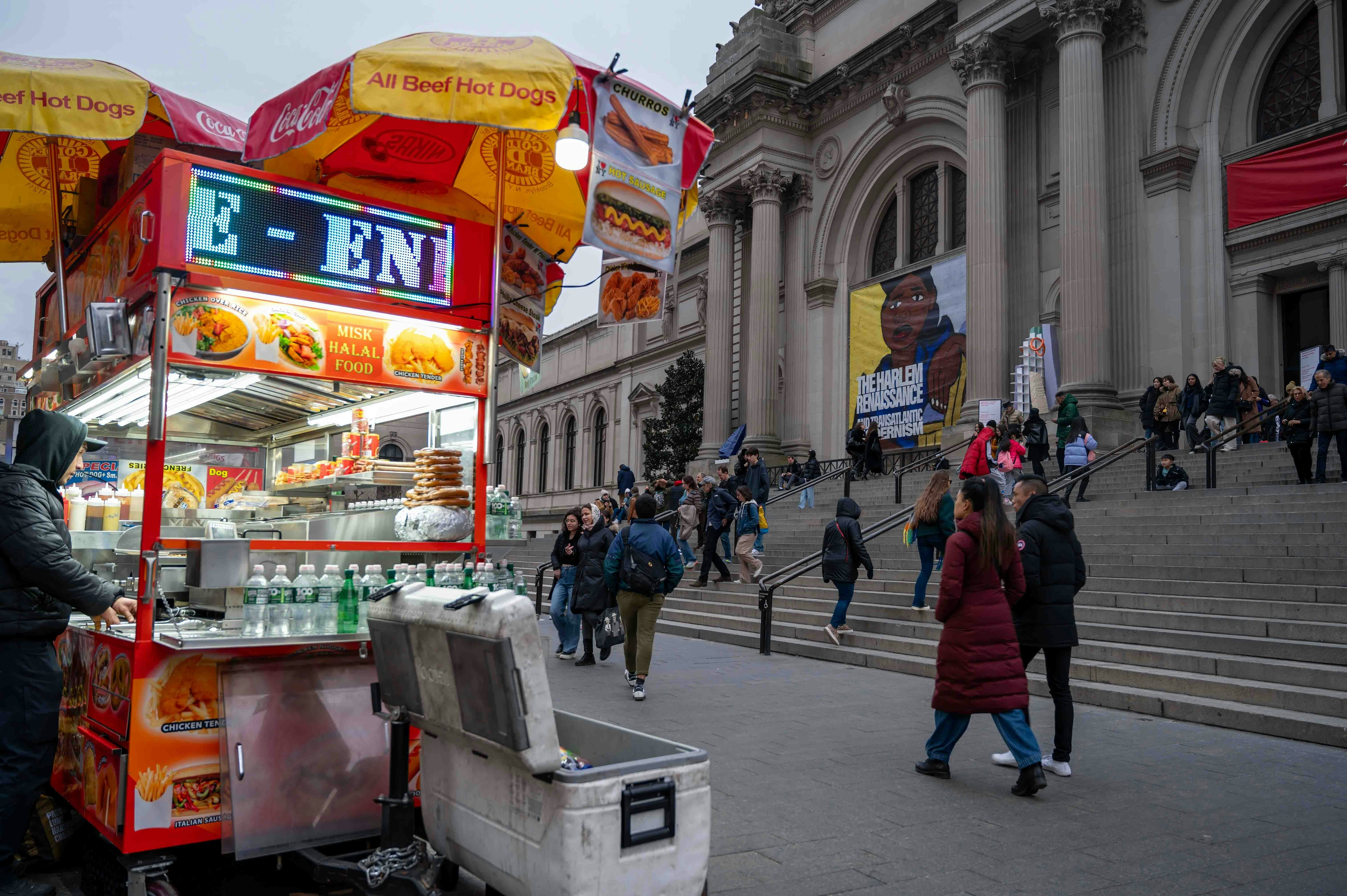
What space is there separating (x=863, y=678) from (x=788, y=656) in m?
1.87

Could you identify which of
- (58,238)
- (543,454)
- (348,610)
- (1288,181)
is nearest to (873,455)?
(1288,181)

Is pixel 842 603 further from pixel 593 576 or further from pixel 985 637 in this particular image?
pixel 985 637

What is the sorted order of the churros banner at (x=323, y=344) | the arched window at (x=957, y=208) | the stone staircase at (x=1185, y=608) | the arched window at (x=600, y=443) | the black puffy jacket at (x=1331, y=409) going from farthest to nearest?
the arched window at (x=600, y=443) → the arched window at (x=957, y=208) → the black puffy jacket at (x=1331, y=409) → the stone staircase at (x=1185, y=608) → the churros banner at (x=323, y=344)

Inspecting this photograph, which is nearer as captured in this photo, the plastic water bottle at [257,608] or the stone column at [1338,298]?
the plastic water bottle at [257,608]

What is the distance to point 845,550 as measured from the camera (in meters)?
11.3

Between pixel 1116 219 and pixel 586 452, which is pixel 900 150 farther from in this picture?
pixel 586 452


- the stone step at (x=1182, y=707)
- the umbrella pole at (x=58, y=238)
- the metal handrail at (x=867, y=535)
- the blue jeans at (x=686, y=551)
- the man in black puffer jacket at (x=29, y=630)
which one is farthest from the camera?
the blue jeans at (x=686, y=551)

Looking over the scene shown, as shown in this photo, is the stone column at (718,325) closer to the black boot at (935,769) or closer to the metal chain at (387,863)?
the black boot at (935,769)

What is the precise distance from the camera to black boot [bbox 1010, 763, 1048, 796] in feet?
18.3

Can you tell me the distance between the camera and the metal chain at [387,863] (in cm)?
338

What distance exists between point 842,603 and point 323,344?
809 centimetres

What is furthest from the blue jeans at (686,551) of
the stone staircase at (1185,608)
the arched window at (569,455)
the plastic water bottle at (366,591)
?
the arched window at (569,455)

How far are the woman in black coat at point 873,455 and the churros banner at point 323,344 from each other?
18.8 metres

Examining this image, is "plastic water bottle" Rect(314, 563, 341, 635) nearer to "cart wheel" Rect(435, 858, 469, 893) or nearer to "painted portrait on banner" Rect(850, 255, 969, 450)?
"cart wheel" Rect(435, 858, 469, 893)
